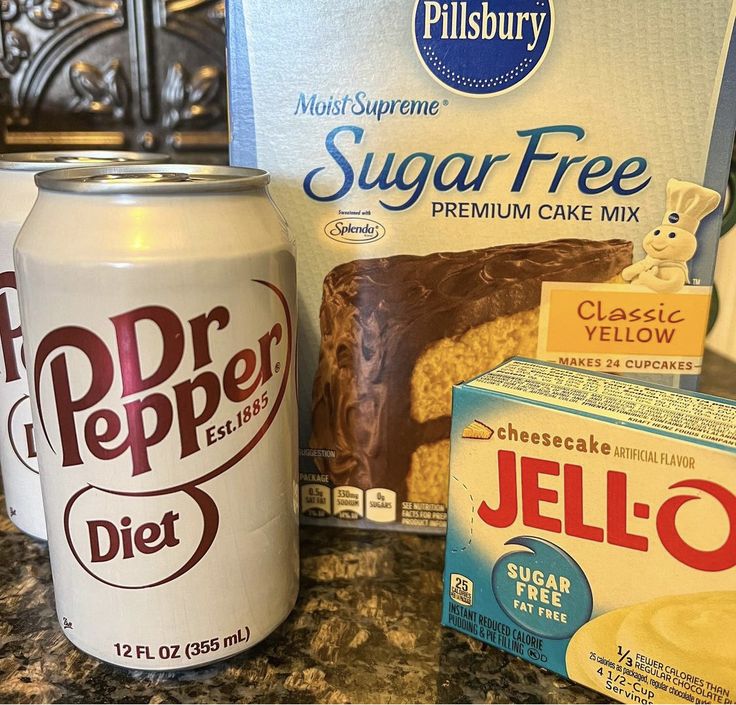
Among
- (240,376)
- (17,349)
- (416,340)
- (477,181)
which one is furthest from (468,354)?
(17,349)

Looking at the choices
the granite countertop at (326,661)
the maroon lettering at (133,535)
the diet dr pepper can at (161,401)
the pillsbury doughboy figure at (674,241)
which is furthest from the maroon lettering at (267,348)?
the pillsbury doughboy figure at (674,241)

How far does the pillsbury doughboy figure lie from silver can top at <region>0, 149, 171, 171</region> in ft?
1.38

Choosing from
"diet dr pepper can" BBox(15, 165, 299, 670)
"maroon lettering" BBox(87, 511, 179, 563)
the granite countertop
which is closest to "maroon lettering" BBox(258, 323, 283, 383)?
"diet dr pepper can" BBox(15, 165, 299, 670)

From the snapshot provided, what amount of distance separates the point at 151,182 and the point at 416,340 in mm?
296

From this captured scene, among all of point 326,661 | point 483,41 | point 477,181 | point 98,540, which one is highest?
point 483,41

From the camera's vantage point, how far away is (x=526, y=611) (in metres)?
0.54

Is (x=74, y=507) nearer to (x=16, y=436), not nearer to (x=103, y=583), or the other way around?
(x=103, y=583)

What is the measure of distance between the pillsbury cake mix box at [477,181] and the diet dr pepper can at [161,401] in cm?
14

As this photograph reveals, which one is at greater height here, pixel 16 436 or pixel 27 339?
pixel 27 339

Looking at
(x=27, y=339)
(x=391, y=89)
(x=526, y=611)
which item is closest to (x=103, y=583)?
(x=27, y=339)

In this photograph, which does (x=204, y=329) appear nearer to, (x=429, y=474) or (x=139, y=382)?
(x=139, y=382)

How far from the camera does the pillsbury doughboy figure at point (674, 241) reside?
631 millimetres

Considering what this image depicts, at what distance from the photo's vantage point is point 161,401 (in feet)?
1.53

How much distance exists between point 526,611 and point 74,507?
0.32 m
